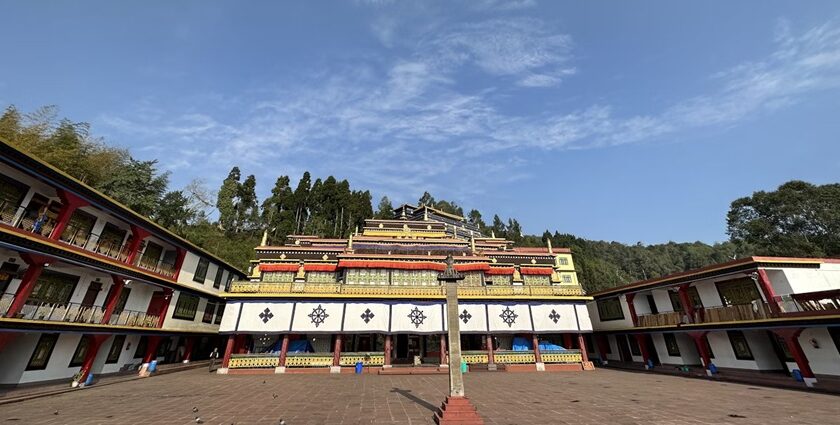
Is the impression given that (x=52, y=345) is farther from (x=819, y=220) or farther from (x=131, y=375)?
(x=819, y=220)

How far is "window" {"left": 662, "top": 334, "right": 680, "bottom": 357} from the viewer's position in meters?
22.4

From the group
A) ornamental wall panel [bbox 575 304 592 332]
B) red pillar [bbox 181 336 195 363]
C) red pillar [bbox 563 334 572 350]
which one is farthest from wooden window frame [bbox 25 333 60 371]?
ornamental wall panel [bbox 575 304 592 332]

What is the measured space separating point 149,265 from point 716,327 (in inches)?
1385

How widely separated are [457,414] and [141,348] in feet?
79.9

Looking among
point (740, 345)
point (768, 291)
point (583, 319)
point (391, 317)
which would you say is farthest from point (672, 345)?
point (391, 317)

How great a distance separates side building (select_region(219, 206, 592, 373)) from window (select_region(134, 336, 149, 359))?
5966 mm

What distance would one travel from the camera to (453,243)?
31969 millimetres

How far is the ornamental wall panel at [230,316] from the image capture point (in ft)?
67.8

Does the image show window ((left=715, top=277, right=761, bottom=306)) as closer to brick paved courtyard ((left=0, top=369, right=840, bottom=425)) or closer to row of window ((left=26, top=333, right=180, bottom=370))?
brick paved courtyard ((left=0, top=369, right=840, bottom=425))

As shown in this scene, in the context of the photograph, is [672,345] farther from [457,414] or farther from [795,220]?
[795,220]

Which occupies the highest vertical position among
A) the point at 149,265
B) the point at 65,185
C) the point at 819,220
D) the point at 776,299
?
the point at 819,220

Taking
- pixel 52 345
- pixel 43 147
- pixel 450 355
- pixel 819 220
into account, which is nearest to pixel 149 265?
pixel 52 345

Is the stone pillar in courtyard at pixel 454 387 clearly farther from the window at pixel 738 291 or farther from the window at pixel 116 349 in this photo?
the window at pixel 116 349

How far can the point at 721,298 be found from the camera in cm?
1955
